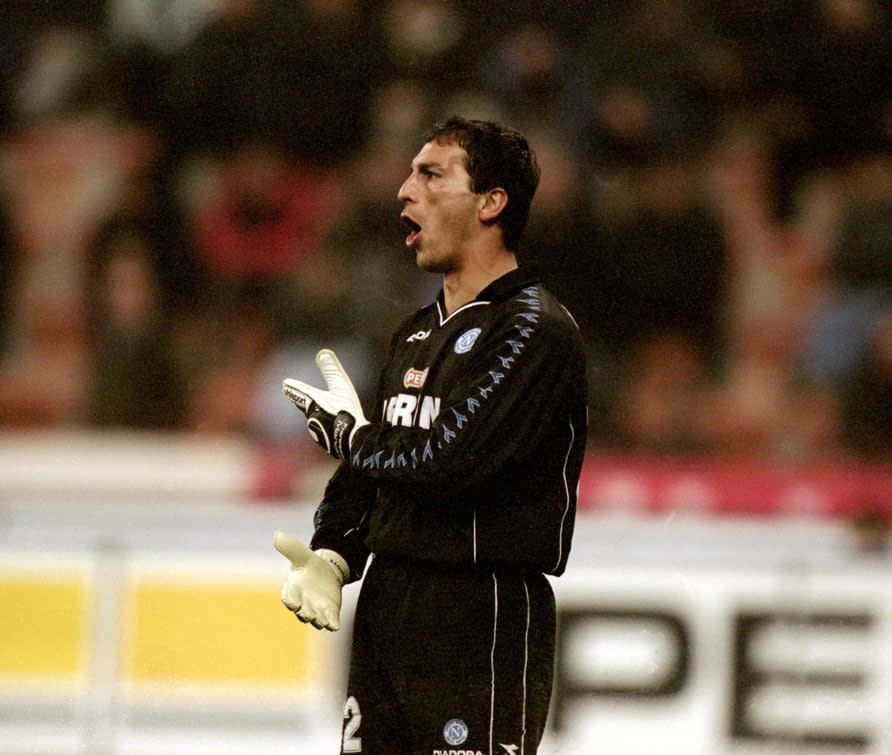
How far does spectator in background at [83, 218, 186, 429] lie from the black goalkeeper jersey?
3356 mm

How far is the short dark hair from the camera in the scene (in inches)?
109

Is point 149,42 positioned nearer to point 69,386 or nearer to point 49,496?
point 69,386

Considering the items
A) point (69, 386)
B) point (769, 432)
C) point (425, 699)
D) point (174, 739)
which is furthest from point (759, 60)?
point (425, 699)

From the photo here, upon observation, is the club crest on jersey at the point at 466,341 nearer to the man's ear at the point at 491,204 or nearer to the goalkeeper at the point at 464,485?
the goalkeeper at the point at 464,485

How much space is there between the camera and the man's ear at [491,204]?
278 centimetres

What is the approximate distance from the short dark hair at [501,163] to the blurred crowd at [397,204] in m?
2.93

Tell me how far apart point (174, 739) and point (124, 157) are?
3.27 metres

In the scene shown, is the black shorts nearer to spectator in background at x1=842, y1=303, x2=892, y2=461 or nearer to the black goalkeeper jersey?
the black goalkeeper jersey

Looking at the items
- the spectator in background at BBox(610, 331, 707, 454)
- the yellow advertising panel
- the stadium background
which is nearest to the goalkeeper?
the stadium background

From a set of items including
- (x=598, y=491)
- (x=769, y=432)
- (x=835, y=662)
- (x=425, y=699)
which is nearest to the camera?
(x=425, y=699)

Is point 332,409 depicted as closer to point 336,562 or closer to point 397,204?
point 336,562

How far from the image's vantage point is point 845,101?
21.1 feet

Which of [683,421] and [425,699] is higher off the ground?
[683,421]

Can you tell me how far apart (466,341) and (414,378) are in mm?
147
